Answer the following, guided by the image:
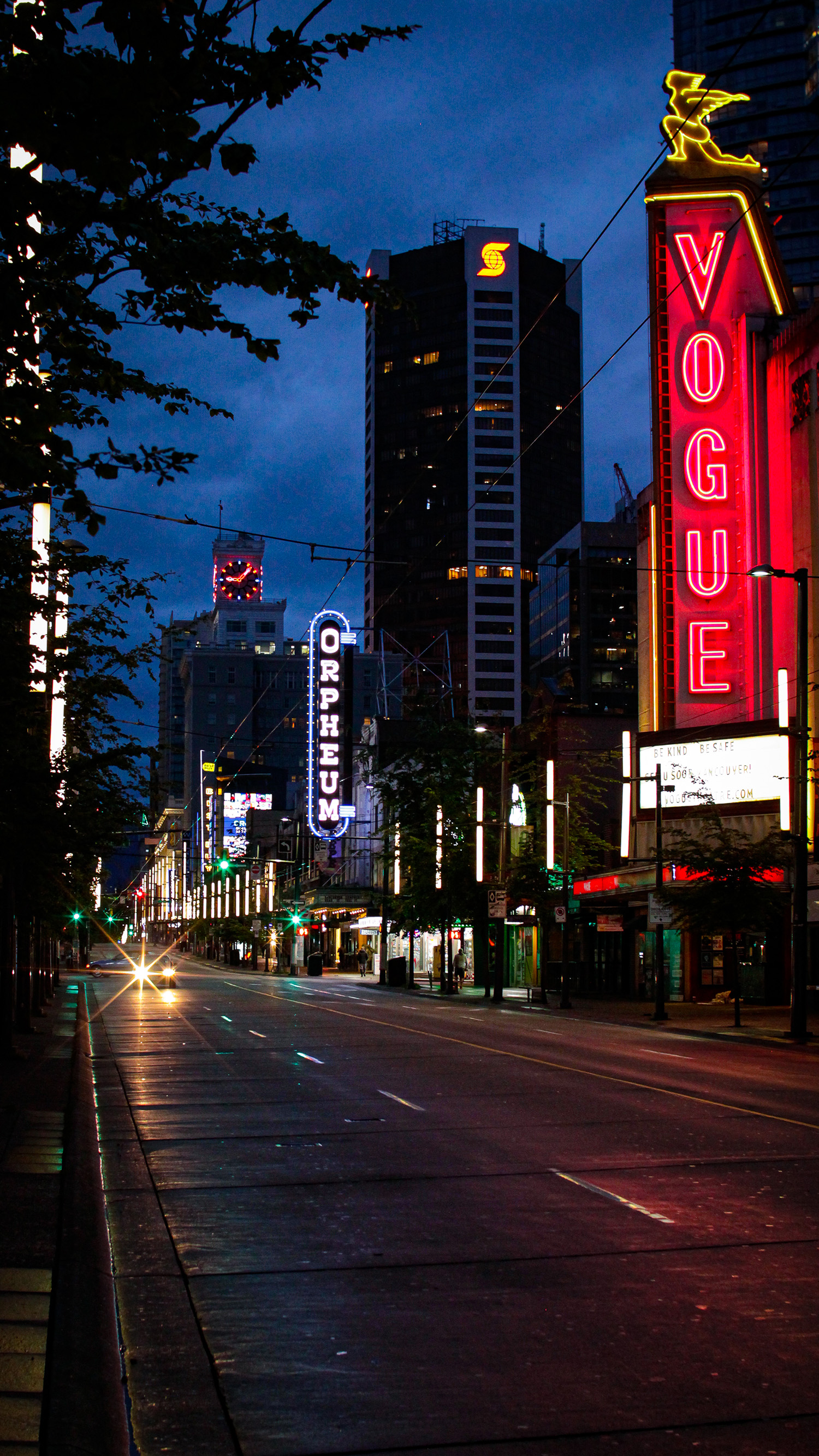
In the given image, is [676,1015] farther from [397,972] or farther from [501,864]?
[397,972]

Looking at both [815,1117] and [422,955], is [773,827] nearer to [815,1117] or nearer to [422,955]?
[815,1117]

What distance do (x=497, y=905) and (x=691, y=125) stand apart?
2775 centimetres

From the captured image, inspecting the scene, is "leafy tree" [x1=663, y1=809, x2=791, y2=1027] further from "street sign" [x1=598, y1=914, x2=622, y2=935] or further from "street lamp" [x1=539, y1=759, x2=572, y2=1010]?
"street sign" [x1=598, y1=914, x2=622, y2=935]

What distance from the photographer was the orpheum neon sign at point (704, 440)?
47.1 m

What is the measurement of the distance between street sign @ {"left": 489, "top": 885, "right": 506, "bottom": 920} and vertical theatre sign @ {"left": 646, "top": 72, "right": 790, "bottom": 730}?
8.29 metres

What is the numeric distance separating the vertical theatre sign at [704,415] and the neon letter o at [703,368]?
0.13 feet

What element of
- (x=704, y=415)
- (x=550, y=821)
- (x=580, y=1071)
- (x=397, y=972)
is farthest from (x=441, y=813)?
(x=580, y=1071)

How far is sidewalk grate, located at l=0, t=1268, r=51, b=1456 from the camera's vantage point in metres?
5.77

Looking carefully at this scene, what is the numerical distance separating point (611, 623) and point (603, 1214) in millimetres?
152103

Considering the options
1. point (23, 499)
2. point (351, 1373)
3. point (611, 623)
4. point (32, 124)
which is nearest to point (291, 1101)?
point (23, 499)

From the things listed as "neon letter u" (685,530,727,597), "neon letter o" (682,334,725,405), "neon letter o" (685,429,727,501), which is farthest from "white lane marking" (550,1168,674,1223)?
"neon letter o" (682,334,725,405)

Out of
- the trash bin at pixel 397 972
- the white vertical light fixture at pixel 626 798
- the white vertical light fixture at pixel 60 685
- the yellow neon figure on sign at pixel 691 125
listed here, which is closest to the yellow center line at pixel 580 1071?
the white vertical light fixture at pixel 60 685

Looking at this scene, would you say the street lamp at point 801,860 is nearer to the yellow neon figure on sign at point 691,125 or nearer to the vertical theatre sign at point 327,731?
the yellow neon figure on sign at point 691,125

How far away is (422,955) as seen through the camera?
303 ft
